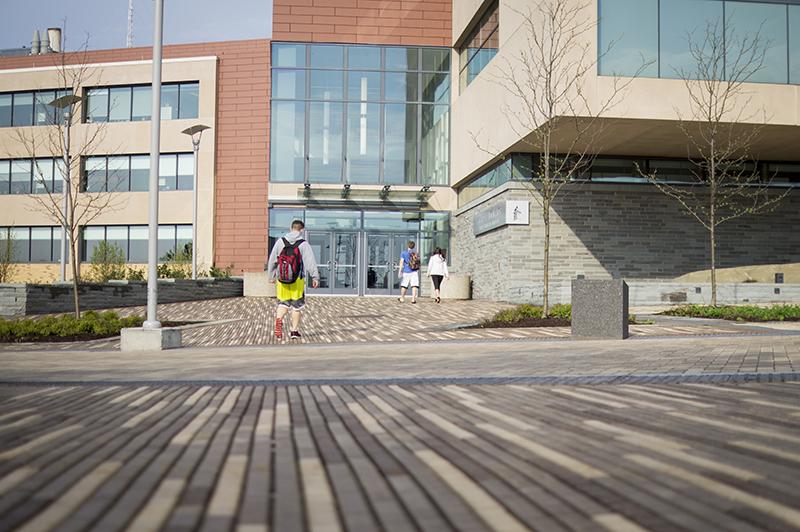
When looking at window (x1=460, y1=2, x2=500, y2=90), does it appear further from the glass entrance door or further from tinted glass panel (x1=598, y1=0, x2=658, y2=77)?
the glass entrance door

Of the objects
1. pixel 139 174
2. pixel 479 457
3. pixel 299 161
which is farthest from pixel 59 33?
pixel 479 457

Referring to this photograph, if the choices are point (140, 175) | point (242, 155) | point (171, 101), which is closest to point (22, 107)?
point (140, 175)

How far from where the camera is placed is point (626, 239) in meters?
27.1

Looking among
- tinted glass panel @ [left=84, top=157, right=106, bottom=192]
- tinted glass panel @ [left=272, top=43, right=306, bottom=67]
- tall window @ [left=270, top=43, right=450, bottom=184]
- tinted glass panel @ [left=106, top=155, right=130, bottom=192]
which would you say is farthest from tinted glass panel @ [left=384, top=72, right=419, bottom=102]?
tinted glass panel @ [left=84, top=157, right=106, bottom=192]

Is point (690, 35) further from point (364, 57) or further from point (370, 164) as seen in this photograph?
point (364, 57)

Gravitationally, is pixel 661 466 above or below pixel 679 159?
below

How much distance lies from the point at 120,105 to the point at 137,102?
35.1 inches

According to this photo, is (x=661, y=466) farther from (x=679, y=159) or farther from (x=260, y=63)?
(x=260, y=63)

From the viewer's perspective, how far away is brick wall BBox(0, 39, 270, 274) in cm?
3641

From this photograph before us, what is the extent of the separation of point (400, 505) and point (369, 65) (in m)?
34.4

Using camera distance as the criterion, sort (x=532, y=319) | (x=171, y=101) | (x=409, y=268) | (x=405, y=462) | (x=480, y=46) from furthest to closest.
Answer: (x=171, y=101) → (x=480, y=46) → (x=409, y=268) → (x=532, y=319) → (x=405, y=462)

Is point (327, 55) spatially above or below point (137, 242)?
above

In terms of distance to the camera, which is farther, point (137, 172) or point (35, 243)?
point (35, 243)

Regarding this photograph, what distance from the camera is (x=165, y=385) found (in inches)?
293
